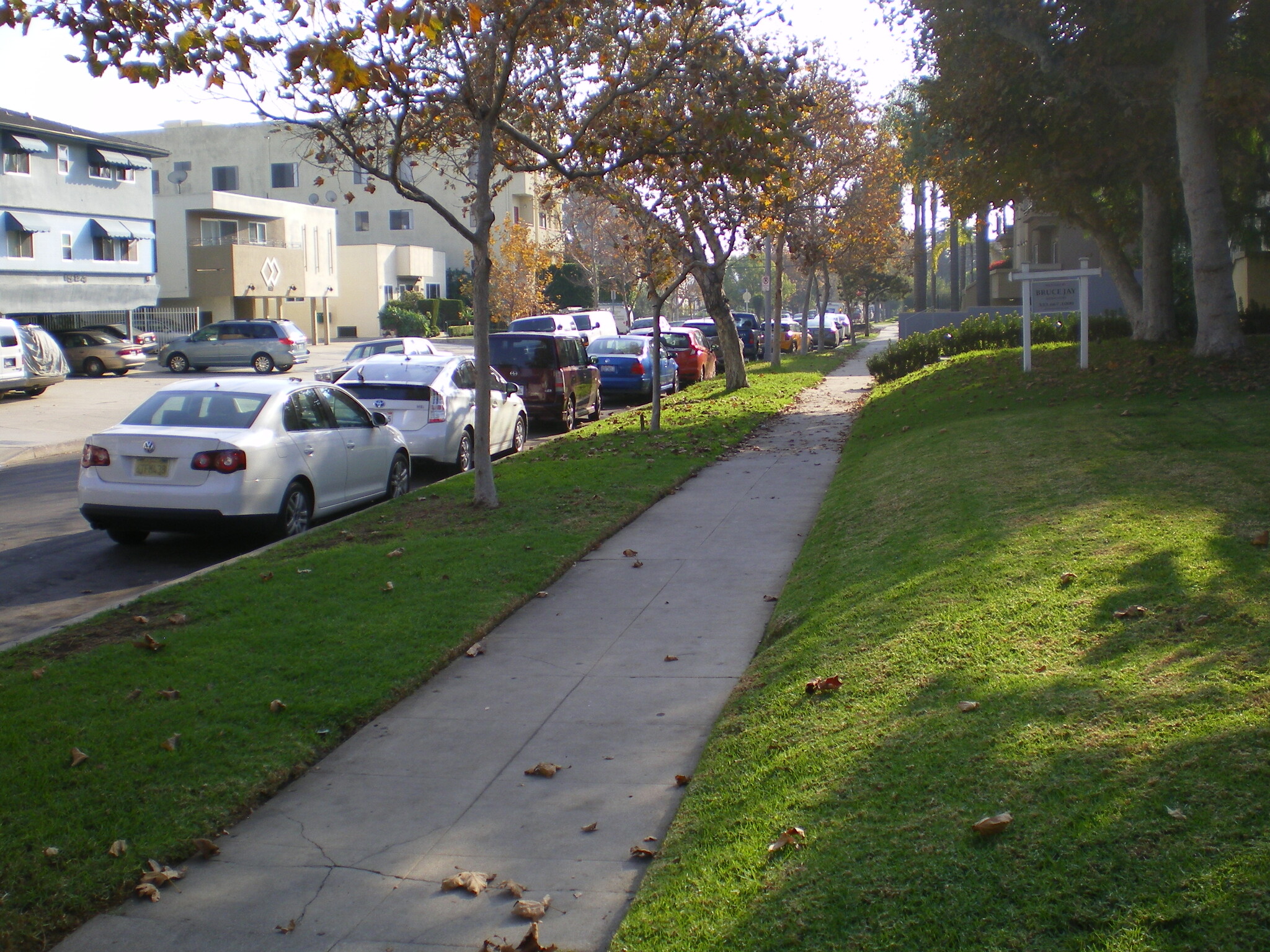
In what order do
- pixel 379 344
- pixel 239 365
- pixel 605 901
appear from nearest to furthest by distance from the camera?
pixel 605 901 → pixel 379 344 → pixel 239 365

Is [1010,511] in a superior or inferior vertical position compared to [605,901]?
superior

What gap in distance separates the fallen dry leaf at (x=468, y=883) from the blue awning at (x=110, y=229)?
153ft

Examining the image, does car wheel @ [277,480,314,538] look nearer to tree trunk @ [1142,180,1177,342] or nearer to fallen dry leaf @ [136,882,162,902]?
fallen dry leaf @ [136,882,162,902]

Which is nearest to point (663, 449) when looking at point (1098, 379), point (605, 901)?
point (1098, 379)

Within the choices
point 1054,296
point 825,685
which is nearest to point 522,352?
point 1054,296

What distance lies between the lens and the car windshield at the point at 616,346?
26203 millimetres

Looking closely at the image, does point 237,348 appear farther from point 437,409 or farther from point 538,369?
point 437,409

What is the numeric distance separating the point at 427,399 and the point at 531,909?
36.2 feet

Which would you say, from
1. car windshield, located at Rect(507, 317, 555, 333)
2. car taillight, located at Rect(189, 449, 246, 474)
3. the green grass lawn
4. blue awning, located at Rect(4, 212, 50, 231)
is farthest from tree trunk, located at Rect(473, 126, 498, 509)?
blue awning, located at Rect(4, 212, 50, 231)

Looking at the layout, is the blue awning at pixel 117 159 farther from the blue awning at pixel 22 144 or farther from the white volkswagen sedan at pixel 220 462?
the white volkswagen sedan at pixel 220 462

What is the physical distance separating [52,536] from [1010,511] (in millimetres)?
8963

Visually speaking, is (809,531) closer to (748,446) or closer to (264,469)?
(264,469)

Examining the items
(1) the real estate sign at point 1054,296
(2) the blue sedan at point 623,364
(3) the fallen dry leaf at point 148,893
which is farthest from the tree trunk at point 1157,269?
(3) the fallen dry leaf at point 148,893

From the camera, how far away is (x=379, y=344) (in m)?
26.0
